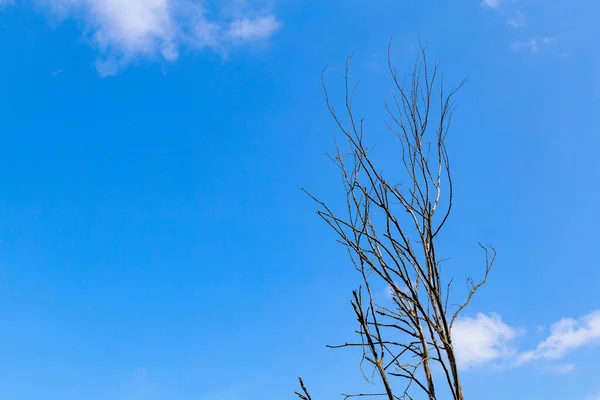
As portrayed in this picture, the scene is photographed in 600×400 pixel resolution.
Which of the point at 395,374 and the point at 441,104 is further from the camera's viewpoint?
the point at 441,104

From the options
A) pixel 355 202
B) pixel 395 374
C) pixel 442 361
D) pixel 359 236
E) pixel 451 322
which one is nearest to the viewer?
pixel 442 361

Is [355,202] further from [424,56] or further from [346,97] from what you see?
[424,56]

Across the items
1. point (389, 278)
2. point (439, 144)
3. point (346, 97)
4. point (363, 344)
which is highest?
point (346, 97)

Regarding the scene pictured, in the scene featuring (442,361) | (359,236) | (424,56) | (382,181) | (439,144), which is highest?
(424,56)

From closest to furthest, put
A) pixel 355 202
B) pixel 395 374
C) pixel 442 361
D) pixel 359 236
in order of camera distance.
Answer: pixel 442 361 < pixel 395 374 < pixel 359 236 < pixel 355 202

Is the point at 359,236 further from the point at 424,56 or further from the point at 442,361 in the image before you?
the point at 424,56

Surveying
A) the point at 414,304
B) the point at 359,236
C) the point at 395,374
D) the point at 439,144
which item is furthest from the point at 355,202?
the point at 395,374

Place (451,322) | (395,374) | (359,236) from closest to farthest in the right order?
1. (451,322)
2. (395,374)
3. (359,236)

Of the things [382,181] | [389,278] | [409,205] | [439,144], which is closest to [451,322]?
[389,278]

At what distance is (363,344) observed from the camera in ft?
5.52

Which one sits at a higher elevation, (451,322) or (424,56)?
(424,56)

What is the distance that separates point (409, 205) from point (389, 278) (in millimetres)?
301

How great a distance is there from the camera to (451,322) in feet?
5.36

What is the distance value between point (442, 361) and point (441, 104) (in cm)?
128
